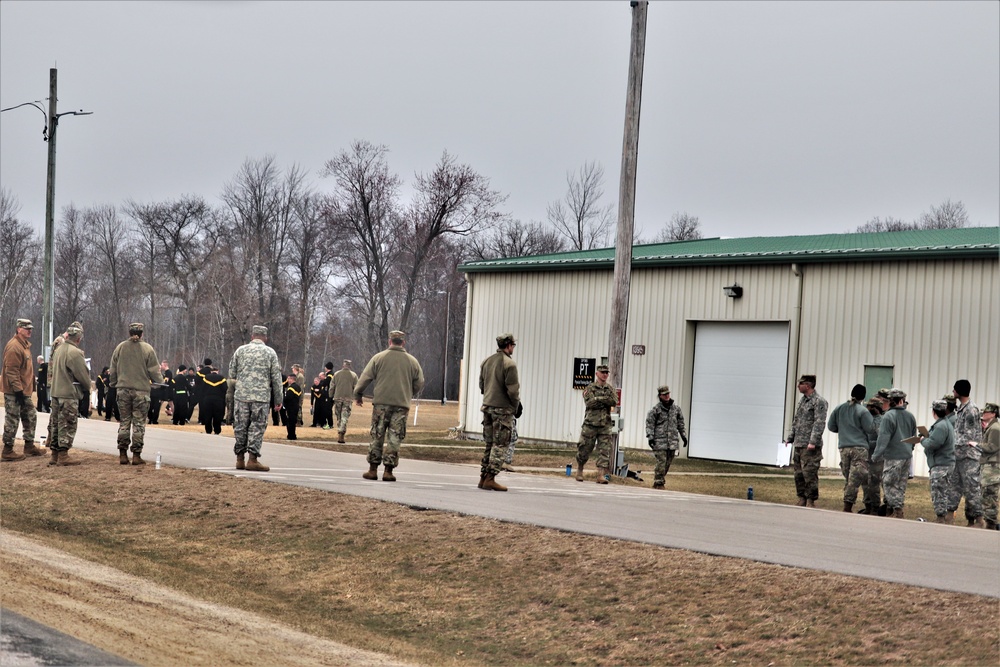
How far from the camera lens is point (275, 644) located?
9.18 metres

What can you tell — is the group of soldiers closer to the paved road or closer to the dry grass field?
the paved road

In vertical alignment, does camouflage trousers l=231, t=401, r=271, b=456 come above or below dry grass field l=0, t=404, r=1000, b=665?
above

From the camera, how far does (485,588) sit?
1094cm

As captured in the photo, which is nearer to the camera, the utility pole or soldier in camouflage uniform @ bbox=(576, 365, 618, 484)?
soldier in camouflage uniform @ bbox=(576, 365, 618, 484)

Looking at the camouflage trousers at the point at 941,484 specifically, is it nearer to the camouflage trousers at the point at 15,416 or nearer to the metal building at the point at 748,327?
the metal building at the point at 748,327

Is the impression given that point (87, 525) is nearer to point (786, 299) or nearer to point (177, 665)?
point (177, 665)

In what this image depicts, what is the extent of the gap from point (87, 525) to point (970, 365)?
17218mm

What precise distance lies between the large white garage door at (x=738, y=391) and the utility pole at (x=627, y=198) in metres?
7.14

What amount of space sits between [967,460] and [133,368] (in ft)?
39.2

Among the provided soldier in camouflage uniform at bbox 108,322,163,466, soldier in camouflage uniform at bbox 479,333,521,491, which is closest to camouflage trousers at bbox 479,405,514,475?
soldier in camouflage uniform at bbox 479,333,521,491

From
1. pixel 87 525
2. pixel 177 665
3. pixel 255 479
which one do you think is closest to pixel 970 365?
pixel 255 479

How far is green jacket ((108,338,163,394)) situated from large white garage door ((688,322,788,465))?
14862mm

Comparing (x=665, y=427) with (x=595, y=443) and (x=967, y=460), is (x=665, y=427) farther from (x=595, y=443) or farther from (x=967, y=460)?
(x=967, y=460)

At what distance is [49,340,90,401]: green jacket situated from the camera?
17.9 m
